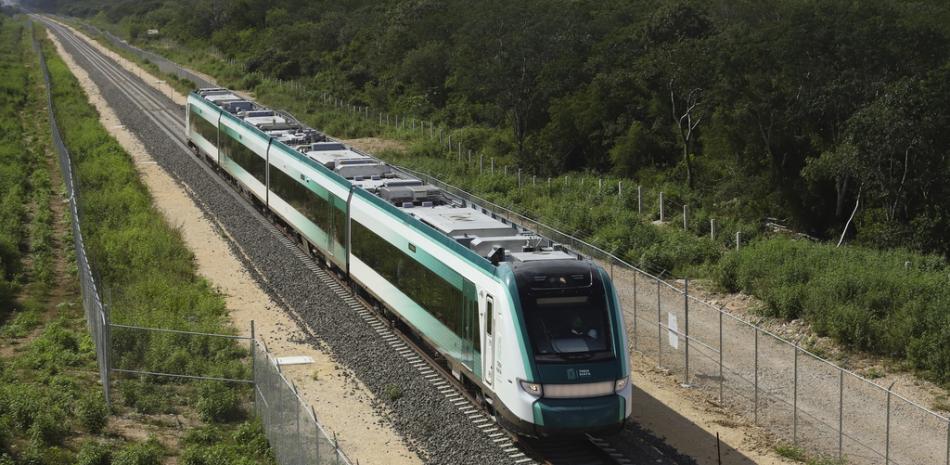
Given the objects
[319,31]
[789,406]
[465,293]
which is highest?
[319,31]

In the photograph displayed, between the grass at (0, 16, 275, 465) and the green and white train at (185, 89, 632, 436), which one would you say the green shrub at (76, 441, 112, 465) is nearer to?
the grass at (0, 16, 275, 465)

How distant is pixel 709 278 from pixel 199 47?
101 m

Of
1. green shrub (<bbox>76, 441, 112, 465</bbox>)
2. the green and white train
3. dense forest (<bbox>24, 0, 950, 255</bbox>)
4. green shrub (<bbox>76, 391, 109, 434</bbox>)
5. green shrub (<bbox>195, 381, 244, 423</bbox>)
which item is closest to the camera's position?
green shrub (<bbox>76, 441, 112, 465</bbox>)

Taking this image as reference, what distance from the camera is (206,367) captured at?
22250 mm

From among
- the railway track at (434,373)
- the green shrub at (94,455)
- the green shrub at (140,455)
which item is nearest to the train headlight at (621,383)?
the railway track at (434,373)

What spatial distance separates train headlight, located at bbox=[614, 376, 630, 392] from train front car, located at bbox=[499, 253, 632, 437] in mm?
16

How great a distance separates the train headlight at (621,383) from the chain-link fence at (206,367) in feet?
14.6

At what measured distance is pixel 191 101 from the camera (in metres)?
53.8

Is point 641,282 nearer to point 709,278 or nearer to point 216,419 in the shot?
point 709,278

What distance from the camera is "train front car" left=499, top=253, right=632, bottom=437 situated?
1766cm

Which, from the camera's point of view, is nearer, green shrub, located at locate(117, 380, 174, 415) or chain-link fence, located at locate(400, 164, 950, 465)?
chain-link fence, located at locate(400, 164, 950, 465)

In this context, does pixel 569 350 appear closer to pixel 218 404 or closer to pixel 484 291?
pixel 484 291

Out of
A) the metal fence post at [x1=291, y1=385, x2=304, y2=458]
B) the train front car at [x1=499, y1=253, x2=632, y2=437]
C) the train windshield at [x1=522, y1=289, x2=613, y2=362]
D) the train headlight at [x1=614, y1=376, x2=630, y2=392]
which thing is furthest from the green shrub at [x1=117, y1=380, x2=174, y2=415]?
the train headlight at [x1=614, y1=376, x2=630, y2=392]

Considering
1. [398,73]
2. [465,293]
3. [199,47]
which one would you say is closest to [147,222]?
[465,293]
